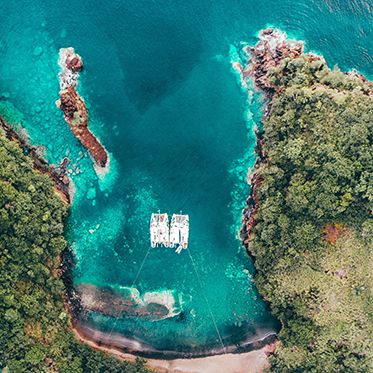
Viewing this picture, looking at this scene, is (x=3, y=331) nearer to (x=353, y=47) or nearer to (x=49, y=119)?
(x=49, y=119)

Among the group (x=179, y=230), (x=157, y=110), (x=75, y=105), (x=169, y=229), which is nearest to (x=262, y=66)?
(x=157, y=110)

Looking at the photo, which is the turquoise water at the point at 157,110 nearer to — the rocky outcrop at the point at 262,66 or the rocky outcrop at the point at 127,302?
the rocky outcrop at the point at 127,302

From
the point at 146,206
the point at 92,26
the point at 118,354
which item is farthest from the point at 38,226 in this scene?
the point at 92,26

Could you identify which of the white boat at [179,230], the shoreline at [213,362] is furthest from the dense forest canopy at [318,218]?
the white boat at [179,230]

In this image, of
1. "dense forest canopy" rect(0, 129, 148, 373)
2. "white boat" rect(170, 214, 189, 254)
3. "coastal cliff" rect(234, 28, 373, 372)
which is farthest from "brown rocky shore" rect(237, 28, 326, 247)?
"dense forest canopy" rect(0, 129, 148, 373)

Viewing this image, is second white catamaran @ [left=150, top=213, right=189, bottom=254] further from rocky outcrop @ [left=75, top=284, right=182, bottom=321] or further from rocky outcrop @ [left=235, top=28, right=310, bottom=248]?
rocky outcrop @ [left=235, top=28, right=310, bottom=248]
